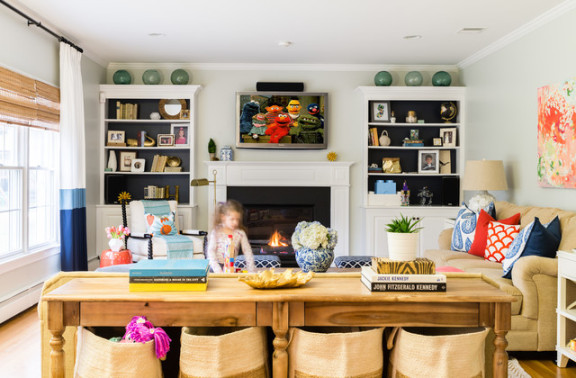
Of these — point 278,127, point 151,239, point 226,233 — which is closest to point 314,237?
point 226,233

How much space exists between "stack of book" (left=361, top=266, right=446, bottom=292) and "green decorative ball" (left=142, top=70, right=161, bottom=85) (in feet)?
16.7

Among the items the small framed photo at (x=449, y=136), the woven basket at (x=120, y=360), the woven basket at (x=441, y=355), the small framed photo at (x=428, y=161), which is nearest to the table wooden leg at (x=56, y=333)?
the woven basket at (x=120, y=360)

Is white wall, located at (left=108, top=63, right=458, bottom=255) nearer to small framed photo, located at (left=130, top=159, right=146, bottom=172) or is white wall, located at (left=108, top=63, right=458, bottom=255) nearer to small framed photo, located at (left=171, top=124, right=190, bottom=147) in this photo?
small framed photo, located at (left=171, top=124, right=190, bottom=147)

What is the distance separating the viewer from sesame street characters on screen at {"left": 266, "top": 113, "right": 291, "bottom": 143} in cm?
643

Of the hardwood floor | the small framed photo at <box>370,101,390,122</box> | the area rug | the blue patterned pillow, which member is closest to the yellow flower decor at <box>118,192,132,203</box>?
the hardwood floor

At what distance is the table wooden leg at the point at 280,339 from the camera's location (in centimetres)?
191

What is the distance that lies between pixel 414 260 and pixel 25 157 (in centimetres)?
401

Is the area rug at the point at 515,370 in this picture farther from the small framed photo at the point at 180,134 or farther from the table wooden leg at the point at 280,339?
the small framed photo at the point at 180,134

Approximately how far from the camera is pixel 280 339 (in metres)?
1.92

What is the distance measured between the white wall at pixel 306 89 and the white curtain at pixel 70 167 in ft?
4.51

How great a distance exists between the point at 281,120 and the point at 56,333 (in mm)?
4806

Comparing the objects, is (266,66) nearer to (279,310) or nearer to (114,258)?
(114,258)

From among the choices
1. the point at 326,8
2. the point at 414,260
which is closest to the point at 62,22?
the point at 326,8

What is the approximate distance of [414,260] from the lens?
203cm
